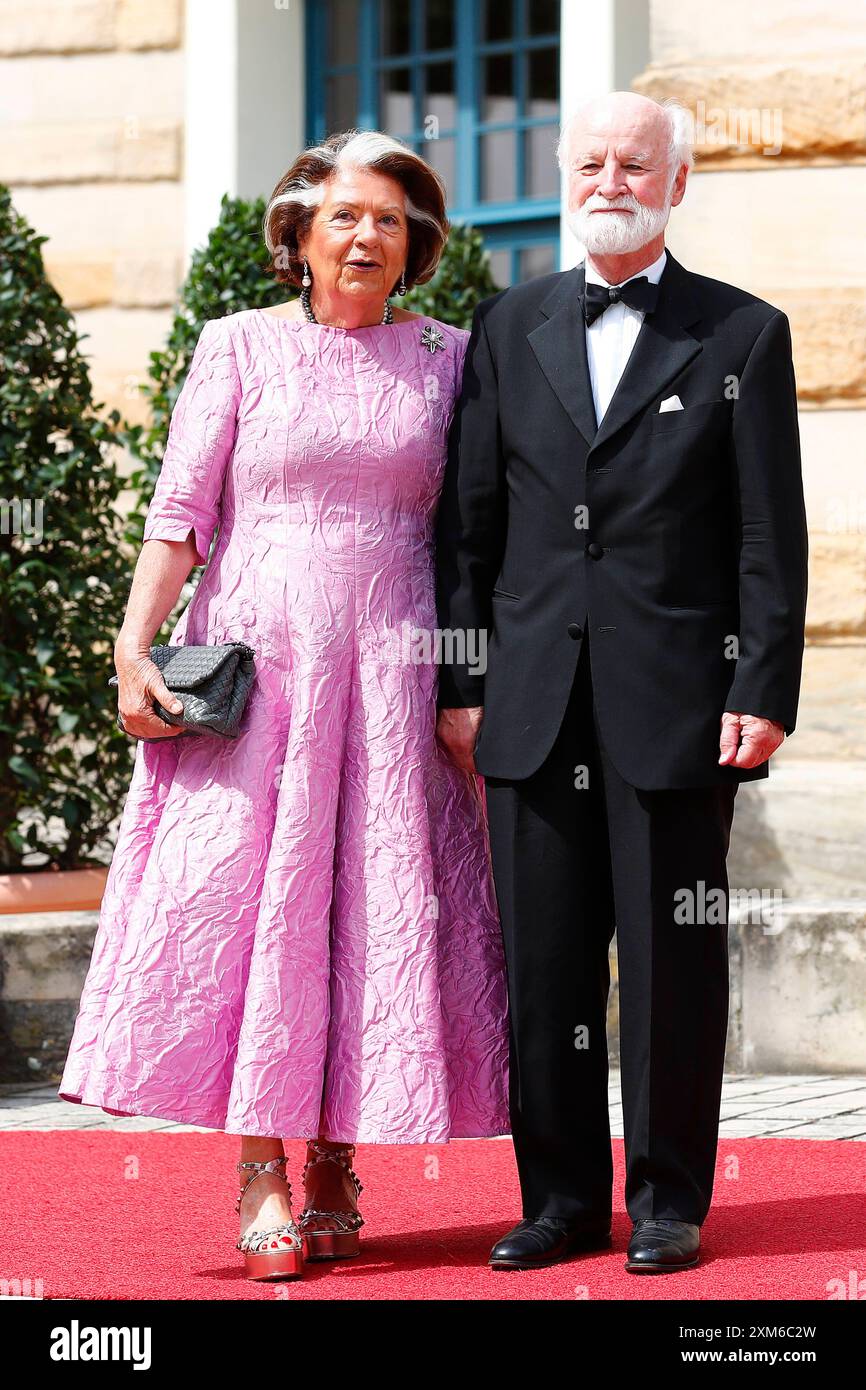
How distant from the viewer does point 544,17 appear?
862cm

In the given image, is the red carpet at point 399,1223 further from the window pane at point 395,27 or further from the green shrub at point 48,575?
the window pane at point 395,27

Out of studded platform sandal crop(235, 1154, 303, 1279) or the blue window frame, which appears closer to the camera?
studded platform sandal crop(235, 1154, 303, 1279)

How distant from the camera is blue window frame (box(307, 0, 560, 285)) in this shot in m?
8.64

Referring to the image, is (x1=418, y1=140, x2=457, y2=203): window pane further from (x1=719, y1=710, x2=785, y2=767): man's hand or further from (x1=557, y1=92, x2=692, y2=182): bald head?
(x1=719, y1=710, x2=785, y2=767): man's hand

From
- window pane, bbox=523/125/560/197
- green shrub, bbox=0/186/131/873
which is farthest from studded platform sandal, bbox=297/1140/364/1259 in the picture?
window pane, bbox=523/125/560/197

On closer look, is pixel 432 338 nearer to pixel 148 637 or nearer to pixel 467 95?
pixel 148 637

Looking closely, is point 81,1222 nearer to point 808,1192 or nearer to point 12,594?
point 808,1192

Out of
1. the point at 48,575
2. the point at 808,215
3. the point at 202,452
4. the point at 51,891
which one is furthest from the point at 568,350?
the point at 808,215

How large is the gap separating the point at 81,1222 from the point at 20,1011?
1808 mm

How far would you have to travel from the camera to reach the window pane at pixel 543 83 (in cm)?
862

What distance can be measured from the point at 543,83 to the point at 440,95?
0.49 m

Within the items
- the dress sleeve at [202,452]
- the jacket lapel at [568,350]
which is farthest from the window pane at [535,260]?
the dress sleeve at [202,452]

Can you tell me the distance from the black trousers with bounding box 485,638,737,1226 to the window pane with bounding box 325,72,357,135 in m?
5.72

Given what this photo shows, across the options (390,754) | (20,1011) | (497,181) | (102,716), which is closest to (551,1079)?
(390,754)
